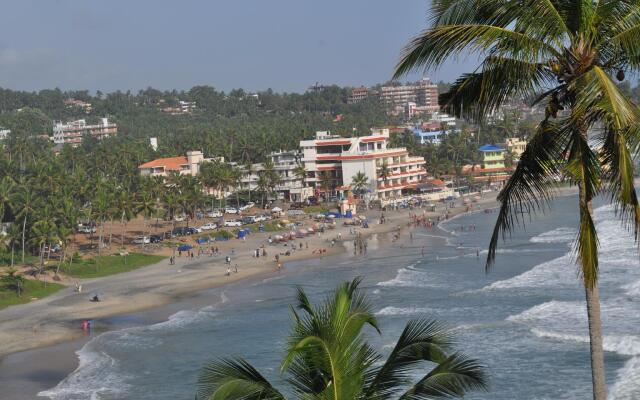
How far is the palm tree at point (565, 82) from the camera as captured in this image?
7195mm

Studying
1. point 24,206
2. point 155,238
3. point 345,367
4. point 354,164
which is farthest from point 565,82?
point 354,164

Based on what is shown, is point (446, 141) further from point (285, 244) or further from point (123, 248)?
point (123, 248)

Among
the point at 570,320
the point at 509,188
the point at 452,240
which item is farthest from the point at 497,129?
the point at 509,188

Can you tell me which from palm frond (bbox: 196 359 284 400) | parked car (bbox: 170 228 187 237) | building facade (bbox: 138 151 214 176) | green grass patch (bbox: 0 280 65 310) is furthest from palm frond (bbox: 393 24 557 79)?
building facade (bbox: 138 151 214 176)

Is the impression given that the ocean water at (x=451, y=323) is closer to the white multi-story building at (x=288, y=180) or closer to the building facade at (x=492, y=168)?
the white multi-story building at (x=288, y=180)

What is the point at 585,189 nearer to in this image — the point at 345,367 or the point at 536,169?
Result: the point at 536,169

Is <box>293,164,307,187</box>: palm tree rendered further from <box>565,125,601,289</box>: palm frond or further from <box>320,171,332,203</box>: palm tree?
<box>565,125,601,289</box>: palm frond

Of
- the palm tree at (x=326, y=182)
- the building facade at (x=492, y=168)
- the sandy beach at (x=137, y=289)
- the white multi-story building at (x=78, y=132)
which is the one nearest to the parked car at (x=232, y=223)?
the sandy beach at (x=137, y=289)

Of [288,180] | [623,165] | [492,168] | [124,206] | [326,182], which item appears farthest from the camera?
[492,168]

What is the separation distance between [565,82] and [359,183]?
A: 3729 inches

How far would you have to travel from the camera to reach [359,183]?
10238 cm

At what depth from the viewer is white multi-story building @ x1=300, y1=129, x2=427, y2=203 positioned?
4099 inches

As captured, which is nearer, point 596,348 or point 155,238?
point 596,348

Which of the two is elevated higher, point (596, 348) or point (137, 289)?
point (596, 348)
